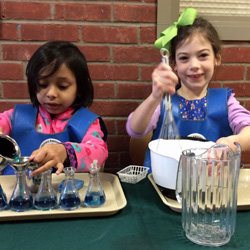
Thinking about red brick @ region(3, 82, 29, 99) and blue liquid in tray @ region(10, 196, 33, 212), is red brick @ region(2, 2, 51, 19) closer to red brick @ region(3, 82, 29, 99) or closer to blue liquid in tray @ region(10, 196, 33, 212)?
red brick @ region(3, 82, 29, 99)

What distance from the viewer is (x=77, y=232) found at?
1.93 feet

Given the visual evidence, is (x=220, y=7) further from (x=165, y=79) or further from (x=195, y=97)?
(x=165, y=79)

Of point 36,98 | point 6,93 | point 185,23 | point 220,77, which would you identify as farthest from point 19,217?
point 220,77

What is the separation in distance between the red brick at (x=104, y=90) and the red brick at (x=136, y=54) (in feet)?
0.46

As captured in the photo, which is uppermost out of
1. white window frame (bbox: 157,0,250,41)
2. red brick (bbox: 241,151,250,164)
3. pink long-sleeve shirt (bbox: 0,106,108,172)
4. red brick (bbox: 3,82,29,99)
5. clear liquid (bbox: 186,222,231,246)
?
white window frame (bbox: 157,0,250,41)

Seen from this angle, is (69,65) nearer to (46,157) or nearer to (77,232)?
(46,157)

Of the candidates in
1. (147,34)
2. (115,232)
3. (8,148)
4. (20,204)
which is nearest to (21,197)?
(20,204)

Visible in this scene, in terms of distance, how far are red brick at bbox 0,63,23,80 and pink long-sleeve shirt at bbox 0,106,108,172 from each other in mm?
353

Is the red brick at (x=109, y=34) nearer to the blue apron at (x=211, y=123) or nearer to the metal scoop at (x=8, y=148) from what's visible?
the blue apron at (x=211, y=123)

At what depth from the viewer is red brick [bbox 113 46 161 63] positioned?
1517 mm

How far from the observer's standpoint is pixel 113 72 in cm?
154

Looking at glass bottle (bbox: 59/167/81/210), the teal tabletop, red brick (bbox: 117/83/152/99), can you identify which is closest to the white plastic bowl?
the teal tabletop

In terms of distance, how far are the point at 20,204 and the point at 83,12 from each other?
1.09 m

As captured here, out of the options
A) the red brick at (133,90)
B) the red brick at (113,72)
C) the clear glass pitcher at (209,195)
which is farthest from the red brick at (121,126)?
the clear glass pitcher at (209,195)
